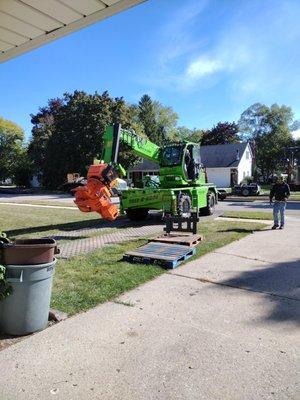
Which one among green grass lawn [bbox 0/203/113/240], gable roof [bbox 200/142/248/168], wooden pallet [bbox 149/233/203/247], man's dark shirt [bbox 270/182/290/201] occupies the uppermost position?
gable roof [bbox 200/142/248/168]

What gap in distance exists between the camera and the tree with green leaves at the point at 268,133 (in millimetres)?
70544

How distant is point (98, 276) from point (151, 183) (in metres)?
9.91

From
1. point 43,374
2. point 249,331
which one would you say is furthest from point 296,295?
point 43,374

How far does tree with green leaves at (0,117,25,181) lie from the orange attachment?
174 ft

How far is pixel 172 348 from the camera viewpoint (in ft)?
13.8

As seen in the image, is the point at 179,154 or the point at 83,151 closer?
the point at 179,154

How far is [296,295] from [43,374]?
3.87 metres

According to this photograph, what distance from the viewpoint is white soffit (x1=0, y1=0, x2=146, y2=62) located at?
372cm

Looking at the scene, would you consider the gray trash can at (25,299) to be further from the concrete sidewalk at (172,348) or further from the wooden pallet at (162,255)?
the wooden pallet at (162,255)

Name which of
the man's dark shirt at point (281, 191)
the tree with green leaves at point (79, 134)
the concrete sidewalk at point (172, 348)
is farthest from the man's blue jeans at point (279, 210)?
the tree with green leaves at point (79, 134)

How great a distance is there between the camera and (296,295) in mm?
5977

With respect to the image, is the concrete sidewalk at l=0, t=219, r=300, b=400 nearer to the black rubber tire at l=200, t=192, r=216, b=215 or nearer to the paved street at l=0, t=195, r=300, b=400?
the paved street at l=0, t=195, r=300, b=400

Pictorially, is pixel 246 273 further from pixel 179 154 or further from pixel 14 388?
pixel 179 154

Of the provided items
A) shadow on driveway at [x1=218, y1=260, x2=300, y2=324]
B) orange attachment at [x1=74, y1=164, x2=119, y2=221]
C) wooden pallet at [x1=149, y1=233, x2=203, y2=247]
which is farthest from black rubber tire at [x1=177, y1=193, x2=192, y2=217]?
shadow on driveway at [x1=218, y1=260, x2=300, y2=324]
